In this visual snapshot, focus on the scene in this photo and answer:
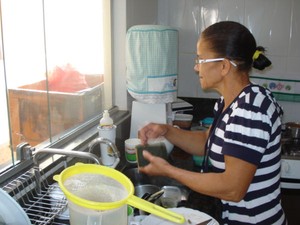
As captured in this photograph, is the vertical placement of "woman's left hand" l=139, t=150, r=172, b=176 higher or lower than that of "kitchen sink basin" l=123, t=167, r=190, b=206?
higher

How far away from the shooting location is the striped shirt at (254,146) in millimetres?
989

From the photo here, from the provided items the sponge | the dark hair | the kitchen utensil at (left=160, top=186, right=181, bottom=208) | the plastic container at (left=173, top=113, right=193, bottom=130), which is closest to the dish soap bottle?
the sponge

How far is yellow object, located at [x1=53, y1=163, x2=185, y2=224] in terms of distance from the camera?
0.62 meters

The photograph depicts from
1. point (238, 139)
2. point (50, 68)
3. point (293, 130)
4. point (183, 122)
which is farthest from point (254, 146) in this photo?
point (293, 130)

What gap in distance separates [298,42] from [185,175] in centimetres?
169

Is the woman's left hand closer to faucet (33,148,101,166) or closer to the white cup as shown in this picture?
faucet (33,148,101,166)

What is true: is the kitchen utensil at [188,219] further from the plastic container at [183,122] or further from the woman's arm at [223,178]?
the plastic container at [183,122]

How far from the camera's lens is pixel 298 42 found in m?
2.28

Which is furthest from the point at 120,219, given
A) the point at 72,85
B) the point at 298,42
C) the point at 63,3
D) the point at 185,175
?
the point at 298,42

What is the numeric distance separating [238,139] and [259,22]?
5.29ft

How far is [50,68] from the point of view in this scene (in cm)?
142

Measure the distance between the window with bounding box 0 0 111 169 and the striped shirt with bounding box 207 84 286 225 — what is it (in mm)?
Result: 695

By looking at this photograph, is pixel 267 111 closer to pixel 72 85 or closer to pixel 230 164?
pixel 230 164

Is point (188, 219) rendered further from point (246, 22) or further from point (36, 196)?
point (246, 22)
